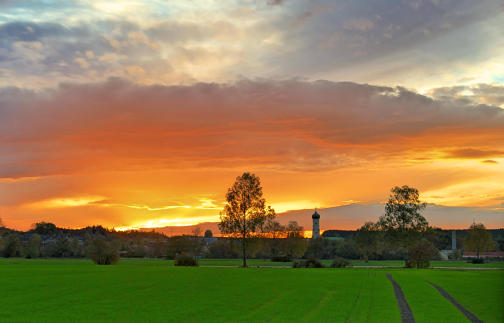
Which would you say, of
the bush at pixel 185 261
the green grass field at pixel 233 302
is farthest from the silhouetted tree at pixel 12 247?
the green grass field at pixel 233 302

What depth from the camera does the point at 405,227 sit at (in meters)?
124

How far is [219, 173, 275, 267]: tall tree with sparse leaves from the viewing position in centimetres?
11231

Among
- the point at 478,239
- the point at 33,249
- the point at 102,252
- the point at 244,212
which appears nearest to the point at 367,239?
the point at 478,239

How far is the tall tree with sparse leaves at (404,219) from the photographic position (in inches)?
4840

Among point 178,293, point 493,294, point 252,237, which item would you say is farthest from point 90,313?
point 252,237

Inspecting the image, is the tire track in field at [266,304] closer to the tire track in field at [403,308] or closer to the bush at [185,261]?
the tire track in field at [403,308]

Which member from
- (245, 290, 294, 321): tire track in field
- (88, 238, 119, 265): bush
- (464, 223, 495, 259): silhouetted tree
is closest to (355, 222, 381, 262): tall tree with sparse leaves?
(464, 223, 495, 259): silhouetted tree

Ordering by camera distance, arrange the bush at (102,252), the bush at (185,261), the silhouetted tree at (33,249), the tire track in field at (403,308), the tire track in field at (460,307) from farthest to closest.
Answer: the silhouetted tree at (33,249)
the bush at (102,252)
the bush at (185,261)
the tire track in field at (460,307)
the tire track in field at (403,308)

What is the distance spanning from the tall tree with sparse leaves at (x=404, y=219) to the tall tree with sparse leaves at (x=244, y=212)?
32.0 metres

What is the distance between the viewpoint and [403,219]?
124 meters

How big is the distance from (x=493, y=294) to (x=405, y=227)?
79.6 meters

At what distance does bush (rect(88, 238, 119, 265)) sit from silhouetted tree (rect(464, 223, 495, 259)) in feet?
386

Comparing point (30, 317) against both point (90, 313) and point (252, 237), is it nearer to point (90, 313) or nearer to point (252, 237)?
point (90, 313)

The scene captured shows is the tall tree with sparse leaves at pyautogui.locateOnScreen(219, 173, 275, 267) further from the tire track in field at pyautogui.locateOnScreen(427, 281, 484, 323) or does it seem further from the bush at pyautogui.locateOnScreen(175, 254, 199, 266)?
the tire track in field at pyautogui.locateOnScreen(427, 281, 484, 323)
